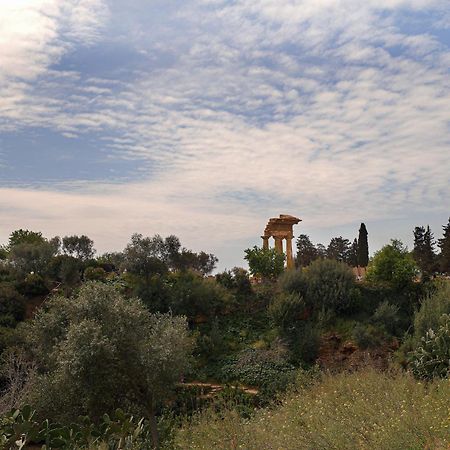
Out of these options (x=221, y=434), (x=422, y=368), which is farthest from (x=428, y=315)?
(x=221, y=434)

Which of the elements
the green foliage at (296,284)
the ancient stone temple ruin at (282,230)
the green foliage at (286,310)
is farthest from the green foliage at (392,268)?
the ancient stone temple ruin at (282,230)

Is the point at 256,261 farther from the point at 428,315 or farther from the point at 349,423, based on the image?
the point at 349,423

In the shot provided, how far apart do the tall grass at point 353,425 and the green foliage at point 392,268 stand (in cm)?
2191

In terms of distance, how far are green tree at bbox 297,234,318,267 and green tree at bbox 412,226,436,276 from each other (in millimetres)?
11010

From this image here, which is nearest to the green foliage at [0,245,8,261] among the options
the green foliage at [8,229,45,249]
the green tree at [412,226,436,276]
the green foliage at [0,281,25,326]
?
the green foliage at [8,229,45,249]

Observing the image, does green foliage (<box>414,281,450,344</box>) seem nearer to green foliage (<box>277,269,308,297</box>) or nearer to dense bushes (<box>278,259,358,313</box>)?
dense bushes (<box>278,259,358,313</box>)

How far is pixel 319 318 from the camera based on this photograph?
31.8 metres

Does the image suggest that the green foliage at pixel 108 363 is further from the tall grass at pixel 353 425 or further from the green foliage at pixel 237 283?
the green foliage at pixel 237 283

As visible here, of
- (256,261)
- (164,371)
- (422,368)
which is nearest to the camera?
(164,371)

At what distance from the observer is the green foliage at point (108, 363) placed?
1616 cm

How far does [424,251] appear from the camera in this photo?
50.2 m

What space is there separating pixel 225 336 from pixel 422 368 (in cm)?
1372

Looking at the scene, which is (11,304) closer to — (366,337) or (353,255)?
(366,337)

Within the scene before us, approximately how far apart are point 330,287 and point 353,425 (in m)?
23.8
